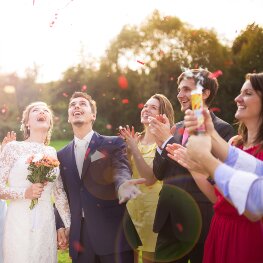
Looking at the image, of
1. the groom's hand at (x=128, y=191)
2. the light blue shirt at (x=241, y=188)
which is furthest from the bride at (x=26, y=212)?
the light blue shirt at (x=241, y=188)

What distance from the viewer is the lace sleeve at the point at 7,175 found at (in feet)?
15.8

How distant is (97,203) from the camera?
4633 millimetres

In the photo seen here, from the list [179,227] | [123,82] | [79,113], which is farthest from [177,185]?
[123,82]

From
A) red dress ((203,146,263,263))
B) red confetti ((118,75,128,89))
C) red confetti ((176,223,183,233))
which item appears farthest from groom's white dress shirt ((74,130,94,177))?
red confetti ((118,75,128,89))

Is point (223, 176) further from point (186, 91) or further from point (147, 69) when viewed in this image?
point (147, 69)

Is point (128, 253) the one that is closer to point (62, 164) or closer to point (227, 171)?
point (62, 164)

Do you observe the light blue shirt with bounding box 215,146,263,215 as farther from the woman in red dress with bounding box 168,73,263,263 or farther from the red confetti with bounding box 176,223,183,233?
the red confetti with bounding box 176,223,183,233

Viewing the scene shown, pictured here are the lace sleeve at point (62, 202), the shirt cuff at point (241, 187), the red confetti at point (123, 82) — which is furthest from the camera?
the red confetti at point (123, 82)

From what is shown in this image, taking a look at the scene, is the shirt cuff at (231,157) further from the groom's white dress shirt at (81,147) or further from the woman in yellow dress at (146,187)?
the woman in yellow dress at (146,187)

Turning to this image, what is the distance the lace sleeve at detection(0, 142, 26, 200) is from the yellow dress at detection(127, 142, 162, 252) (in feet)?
5.35

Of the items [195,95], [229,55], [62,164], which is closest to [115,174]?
[62,164]

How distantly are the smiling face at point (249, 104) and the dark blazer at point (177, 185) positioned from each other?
81cm

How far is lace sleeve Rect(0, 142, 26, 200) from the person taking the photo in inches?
190

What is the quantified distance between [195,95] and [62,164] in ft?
9.20
